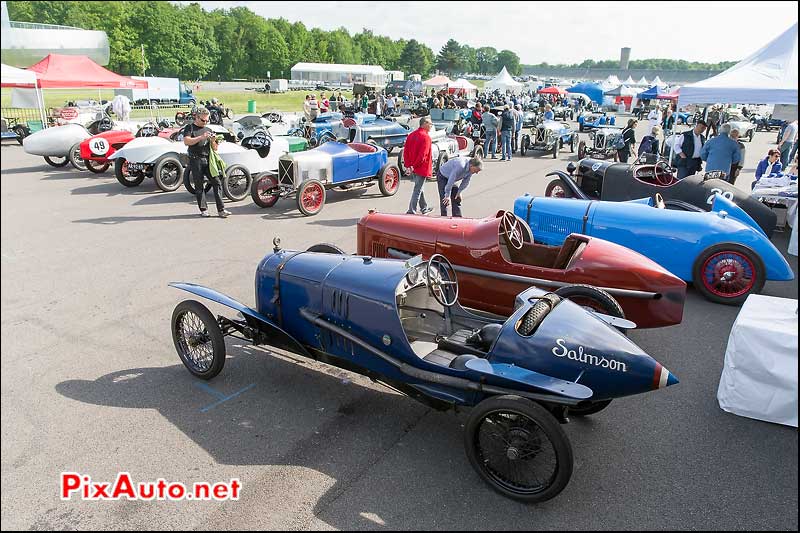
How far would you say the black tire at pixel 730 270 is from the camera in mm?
6164

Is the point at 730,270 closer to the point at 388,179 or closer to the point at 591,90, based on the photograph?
the point at 388,179

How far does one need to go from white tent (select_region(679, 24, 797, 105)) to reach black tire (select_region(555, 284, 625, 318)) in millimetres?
6841

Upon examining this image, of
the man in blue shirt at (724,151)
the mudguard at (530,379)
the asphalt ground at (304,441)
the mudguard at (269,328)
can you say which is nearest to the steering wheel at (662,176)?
the man in blue shirt at (724,151)

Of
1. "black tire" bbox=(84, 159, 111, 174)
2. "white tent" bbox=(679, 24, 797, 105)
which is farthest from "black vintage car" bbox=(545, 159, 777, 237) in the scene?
"black tire" bbox=(84, 159, 111, 174)

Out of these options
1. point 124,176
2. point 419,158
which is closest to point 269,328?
point 419,158

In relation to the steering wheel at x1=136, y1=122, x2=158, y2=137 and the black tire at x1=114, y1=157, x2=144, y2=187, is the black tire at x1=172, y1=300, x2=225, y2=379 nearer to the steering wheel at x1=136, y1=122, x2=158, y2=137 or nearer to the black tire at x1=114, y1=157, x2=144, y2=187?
the black tire at x1=114, y1=157, x2=144, y2=187

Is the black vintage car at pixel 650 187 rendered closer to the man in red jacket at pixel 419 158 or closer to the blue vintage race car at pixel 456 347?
the man in red jacket at pixel 419 158

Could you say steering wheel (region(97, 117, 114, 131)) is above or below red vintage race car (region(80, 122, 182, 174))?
above

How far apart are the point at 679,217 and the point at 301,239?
18.0ft

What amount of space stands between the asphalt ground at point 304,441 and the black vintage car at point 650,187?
268cm

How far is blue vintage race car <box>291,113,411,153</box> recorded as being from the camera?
17.2 metres

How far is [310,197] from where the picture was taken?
10305 millimetres

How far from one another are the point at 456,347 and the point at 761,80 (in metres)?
8.81

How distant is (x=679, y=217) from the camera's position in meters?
6.47
